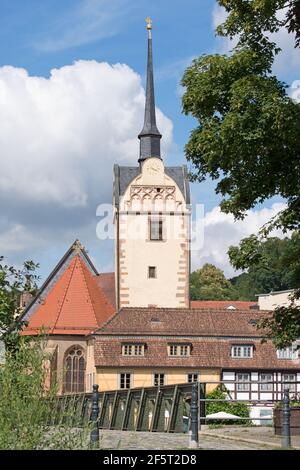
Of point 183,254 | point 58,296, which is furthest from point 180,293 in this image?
point 58,296

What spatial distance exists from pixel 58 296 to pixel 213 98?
4501 centimetres

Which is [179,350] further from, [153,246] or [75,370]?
[153,246]

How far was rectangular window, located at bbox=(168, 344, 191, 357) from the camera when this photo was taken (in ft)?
178

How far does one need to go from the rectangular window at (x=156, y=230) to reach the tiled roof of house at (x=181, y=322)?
29.5 feet

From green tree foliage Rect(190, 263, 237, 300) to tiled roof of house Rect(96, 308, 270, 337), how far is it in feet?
188

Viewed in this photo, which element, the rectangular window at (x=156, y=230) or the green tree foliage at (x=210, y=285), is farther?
the green tree foliage at (x=210, y=285)

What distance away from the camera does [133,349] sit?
54250mm

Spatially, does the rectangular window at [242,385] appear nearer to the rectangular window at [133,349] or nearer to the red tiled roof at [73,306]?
the rectangular window at [133,349]

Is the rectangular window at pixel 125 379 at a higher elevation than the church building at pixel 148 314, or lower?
lower

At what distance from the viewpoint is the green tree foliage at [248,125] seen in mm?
17641

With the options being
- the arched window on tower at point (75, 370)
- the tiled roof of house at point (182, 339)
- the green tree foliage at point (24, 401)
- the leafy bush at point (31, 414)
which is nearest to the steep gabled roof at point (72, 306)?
the arched window on tower at point (75, 370)
